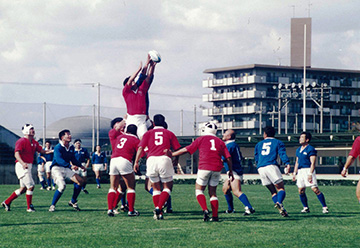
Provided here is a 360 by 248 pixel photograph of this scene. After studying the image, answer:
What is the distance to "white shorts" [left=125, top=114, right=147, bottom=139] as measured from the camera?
15758 millimetres

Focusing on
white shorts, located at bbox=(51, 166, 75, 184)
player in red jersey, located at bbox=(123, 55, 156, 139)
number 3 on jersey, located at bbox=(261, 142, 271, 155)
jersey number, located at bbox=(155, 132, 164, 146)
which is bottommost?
white shorts, located at bbox=(51, 166, 75, 184)

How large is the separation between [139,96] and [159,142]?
283cm

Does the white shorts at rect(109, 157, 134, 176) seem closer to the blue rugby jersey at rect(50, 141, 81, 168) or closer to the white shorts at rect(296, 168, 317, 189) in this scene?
the blue rugby jersey at rect(50, 141, 81, 168)

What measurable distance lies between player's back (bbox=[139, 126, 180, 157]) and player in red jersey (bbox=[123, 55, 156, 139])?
221 cm

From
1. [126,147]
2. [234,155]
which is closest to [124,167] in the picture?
[126,147]

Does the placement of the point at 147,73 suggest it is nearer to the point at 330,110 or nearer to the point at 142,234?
the point at 142,234

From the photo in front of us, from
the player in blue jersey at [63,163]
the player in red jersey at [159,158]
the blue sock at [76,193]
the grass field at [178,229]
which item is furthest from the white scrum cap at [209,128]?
the blue sock at [76,193]

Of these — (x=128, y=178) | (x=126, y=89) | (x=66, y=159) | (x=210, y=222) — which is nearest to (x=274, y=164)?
(x=210, y=222)

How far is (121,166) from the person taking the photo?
1428 cm

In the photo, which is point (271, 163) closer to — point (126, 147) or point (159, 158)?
point (159, 158)

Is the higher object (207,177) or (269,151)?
(269,151)

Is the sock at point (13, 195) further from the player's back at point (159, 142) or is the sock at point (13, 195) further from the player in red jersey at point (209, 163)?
the player in red jersey at point (209, 163)

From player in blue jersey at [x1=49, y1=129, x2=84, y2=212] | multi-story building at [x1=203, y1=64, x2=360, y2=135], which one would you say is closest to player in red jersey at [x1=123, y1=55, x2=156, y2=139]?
player in blue jersey at [x1=49, y1=129, x2=84, y2=212]

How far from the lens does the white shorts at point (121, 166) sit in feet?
46.9
